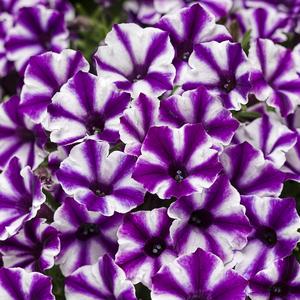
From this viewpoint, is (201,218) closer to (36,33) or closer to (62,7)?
(36,33)

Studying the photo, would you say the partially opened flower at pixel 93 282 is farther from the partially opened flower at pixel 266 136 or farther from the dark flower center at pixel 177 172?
the partially opened flower at pixel 266 136

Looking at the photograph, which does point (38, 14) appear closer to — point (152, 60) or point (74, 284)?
point (152, 60)

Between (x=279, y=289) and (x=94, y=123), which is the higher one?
(x=94, y=123)

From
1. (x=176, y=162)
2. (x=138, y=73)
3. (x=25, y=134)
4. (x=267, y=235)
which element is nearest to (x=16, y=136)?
(x=25, y=134)

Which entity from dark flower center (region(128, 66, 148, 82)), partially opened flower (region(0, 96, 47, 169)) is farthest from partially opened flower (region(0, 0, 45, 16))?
dark flower center (region(128, 66, 148, 82))

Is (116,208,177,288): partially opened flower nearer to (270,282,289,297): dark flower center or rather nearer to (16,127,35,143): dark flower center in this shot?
(270,282,289,297): dark flower center

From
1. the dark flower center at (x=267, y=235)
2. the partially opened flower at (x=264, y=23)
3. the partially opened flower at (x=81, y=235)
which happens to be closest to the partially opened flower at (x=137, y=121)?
the partially opened flower at (x=81, y=235)
